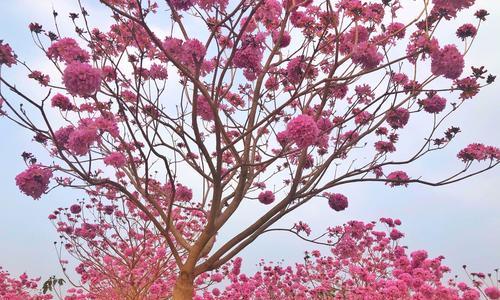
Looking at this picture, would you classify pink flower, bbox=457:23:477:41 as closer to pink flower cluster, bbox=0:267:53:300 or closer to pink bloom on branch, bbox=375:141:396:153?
→ pink bloom on branch, bbox=375:141:396:153

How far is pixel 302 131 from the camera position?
412 centimetres

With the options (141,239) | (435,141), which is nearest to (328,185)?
(435,141)

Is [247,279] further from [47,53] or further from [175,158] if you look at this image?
[47,53]

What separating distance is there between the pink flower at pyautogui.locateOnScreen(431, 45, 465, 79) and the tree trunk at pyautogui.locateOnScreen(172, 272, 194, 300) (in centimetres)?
379

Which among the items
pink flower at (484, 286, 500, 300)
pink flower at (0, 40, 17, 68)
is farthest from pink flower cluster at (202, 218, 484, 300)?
pink flower at (0, 40, 17, 68)

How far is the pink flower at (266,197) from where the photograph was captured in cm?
677

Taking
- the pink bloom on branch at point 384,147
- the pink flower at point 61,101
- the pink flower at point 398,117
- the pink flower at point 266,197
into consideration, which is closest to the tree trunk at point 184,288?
the pink flower at point 266,197

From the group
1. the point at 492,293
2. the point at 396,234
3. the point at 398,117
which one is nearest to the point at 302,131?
the point at 398,117

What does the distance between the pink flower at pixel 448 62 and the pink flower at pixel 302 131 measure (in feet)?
5.60

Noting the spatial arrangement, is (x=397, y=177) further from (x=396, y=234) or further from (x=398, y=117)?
(x=396, y=234)

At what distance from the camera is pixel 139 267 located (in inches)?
390

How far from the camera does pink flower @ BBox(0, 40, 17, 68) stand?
4443 millimetres

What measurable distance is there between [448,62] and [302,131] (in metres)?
1.86

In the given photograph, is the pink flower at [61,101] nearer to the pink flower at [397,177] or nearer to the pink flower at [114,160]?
the pink flower at [114,160]
